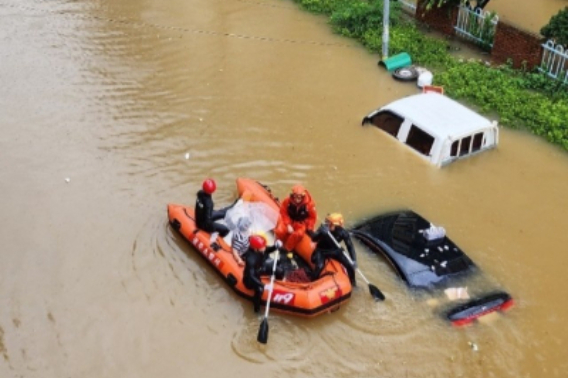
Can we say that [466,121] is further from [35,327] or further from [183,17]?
[183,17]

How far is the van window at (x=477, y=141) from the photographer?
42.3 feet

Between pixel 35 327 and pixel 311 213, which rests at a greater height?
pixel 311 213

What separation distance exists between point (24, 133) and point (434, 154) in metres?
8.57

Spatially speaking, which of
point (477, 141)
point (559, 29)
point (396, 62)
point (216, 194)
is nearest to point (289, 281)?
point (216, 194)

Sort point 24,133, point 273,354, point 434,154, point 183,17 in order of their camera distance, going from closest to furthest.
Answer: point 273,354, point 434,154, point 24,133, point 183,17

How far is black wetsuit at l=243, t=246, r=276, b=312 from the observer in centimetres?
950

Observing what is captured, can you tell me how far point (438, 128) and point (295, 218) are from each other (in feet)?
13.3

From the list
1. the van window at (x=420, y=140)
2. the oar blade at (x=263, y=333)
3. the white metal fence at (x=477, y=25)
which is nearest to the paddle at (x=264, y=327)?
the oar blade at (x=263, y=333)

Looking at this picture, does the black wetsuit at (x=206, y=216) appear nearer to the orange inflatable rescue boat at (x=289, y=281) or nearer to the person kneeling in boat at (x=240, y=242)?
the orange inflatable rescue boat at (x=289, y=281)

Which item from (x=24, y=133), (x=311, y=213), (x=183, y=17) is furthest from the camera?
(x=183, y=17)

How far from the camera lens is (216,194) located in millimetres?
12375

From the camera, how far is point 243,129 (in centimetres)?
1420

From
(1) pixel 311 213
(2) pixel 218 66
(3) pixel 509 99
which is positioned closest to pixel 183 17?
(2) pixel 218 66

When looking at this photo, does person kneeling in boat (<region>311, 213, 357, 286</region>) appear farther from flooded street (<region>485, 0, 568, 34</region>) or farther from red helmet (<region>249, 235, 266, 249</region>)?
flooded street (<region>485, 0, 568, 34</region>)
